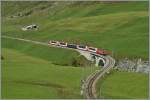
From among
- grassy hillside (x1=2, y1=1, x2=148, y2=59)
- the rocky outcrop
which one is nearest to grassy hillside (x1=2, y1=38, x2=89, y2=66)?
grassy hillside (x1=2, y1=1, x2=148, y2=59)

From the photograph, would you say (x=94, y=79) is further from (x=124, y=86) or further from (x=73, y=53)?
(x=73, y=53)

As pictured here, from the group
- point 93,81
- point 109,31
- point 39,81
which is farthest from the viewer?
point 109,31

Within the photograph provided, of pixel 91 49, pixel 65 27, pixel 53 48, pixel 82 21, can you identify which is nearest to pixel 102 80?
pixel 91 49

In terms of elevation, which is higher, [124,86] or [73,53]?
[73,53]

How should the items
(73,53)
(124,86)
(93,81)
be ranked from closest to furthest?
(124,86) → (93,81) → (73,53)

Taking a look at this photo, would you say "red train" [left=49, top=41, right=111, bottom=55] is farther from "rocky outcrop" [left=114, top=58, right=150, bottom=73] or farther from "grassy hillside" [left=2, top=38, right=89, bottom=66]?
"rocky outcrop" [left=114, top=58, right=150, bottom=73]

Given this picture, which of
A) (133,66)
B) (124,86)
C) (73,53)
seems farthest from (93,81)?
(73,53)
